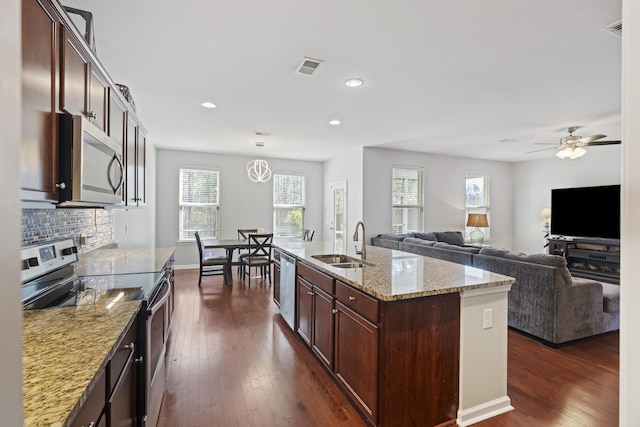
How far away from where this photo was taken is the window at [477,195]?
25.5 feet

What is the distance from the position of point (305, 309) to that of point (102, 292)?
1.70m

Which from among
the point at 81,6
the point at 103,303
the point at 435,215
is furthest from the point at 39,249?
the point at 435,215

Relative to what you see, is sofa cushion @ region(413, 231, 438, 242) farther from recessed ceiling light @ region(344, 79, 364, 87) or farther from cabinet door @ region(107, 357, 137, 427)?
cabinet door @ region(107, 357, 137, 427)

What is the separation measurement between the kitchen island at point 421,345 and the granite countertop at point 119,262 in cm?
148

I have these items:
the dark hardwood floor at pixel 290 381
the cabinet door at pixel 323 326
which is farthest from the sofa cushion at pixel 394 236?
the cabinet door at pixel 323 326

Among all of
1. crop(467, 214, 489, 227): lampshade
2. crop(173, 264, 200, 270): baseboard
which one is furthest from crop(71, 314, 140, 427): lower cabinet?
crop(467, 214, 489, 227): lampshade

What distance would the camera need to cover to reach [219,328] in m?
3.59

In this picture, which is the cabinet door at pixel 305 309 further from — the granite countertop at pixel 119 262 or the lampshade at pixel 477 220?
the lampshade at pixel 477 220

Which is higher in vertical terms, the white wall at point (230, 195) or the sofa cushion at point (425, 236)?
the white wall at point (230, 195)

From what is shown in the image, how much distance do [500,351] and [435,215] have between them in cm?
546

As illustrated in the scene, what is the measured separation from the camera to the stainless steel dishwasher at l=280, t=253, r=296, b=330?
3293 millimetres

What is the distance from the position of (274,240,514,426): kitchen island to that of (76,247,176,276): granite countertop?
4.87 ft

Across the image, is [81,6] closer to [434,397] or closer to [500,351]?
[434,397]

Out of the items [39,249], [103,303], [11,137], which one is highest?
[11,137]
